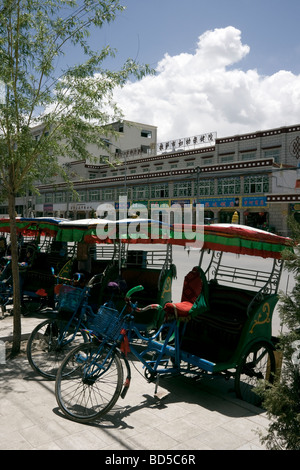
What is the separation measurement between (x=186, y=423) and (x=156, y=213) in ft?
147

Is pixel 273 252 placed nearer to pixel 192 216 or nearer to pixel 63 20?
pixel 63 20

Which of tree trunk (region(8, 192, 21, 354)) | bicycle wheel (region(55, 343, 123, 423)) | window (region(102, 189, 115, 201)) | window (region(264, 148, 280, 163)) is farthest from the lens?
window (region(102, 189, 115, 201))

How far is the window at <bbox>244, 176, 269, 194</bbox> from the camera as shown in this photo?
38.8 metres

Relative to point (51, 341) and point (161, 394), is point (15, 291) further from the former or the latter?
point (161, 394)

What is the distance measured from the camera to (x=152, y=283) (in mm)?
8062

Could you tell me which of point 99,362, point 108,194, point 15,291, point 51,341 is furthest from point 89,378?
point 108,194

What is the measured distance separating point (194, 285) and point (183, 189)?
42.4 m

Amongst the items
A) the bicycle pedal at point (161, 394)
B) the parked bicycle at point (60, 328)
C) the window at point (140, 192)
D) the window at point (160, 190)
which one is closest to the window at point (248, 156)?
the window at point (160, 190)

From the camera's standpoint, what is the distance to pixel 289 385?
2984 mm

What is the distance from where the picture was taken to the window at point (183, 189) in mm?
46728

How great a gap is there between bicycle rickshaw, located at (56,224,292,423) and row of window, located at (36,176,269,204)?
85.5ft

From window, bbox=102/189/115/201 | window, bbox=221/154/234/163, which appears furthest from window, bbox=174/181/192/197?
window, bbox=102/189/115/201

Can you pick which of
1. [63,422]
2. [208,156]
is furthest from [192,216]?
[63,422]

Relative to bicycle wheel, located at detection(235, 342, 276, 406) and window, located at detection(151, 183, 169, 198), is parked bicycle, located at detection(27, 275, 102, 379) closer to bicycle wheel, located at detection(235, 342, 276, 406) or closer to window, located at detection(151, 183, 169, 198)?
bicycle wheel, located at detection(235, 342, 276, 406)
